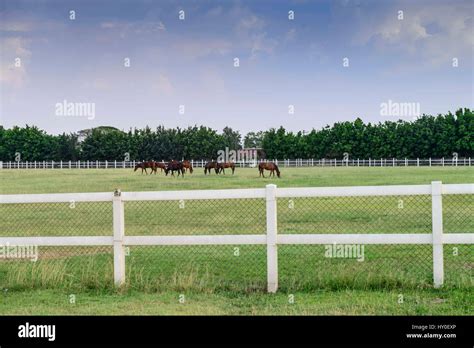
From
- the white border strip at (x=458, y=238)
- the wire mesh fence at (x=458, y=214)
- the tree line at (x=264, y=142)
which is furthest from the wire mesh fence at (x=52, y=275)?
the tree line at (x=264, y=142)

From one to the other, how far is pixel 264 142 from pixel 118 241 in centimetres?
8194

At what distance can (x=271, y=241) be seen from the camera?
27.5ft

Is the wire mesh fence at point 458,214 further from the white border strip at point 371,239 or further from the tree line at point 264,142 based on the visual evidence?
the tree line at point 264,142

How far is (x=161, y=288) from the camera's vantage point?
848 centimetres

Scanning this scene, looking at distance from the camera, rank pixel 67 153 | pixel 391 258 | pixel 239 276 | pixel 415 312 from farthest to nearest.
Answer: pixel 67 153 → pixel 391 258 → pixel 239 276 → pixel 415 312

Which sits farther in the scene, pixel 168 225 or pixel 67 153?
pixel 67 153

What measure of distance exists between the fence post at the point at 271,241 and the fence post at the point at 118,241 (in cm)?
218

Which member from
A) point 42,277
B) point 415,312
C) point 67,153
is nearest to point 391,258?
point 415,312

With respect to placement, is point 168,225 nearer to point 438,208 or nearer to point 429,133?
point 438,208

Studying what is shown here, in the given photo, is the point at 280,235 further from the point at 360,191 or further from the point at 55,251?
the point at 55,251

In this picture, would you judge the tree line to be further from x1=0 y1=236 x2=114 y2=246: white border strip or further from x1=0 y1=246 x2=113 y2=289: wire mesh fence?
x1=0 y1=236 x2=114 y2=246: white border strip

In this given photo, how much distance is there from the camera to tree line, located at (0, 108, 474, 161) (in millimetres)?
77750
